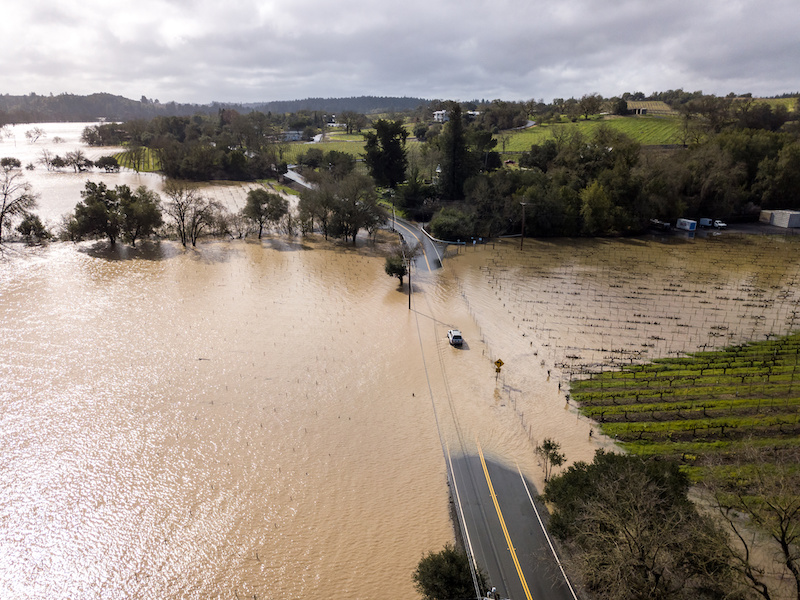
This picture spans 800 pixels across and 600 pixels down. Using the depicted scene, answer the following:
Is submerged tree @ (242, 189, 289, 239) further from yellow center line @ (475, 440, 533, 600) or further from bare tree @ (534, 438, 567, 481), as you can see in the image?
bare tree @ (534, 438, 567, 481)

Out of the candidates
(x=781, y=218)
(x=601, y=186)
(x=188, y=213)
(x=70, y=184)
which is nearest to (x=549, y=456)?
(x=188, y=213)

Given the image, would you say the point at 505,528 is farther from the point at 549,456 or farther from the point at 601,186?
the point at 601,186

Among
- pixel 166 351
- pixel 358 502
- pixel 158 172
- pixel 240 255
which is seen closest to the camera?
pixel 358 502

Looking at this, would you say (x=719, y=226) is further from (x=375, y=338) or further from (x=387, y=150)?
(x=375, y=338)

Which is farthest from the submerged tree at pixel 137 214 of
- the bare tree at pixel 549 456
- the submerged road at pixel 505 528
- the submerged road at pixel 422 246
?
the bare tree at pixel 549 456

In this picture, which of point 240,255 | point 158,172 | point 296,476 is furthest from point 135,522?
point 158,172

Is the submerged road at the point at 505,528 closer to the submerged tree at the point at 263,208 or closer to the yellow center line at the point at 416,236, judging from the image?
the yellow center line at the point at 416,236
